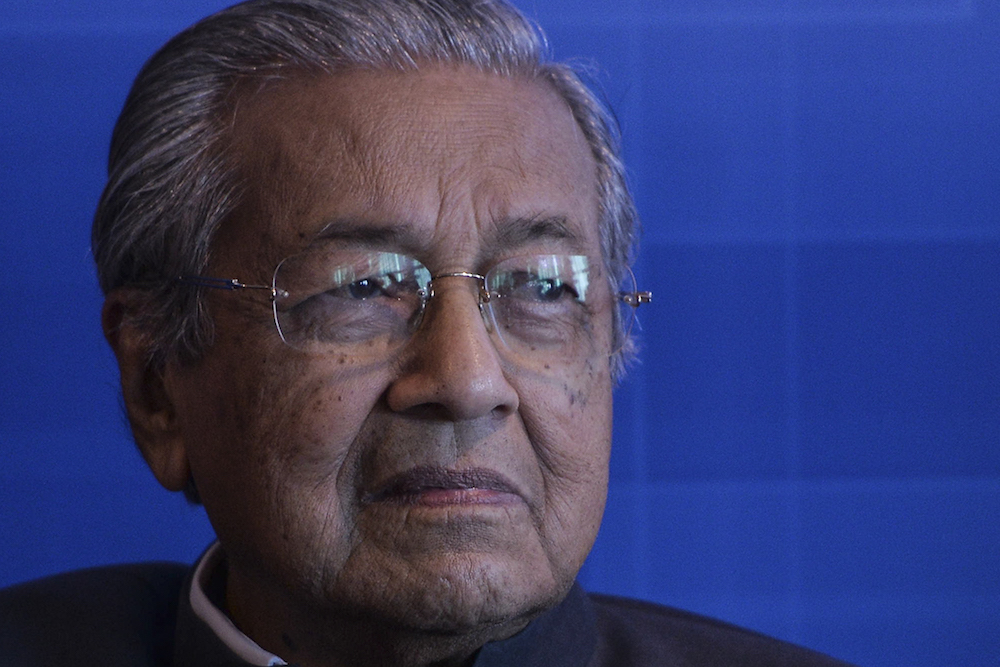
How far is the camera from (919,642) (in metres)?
2.19

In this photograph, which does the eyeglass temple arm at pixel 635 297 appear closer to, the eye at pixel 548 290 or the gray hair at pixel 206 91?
the eye at pixel 548 290

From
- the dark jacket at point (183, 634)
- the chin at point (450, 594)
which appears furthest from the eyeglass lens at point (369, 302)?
the dark jacket at point (183, 634)

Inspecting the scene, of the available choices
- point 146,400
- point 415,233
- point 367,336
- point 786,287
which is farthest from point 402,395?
point 786,287

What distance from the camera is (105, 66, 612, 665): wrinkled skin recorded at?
1.57 metres

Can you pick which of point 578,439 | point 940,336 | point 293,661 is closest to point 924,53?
point 940,336

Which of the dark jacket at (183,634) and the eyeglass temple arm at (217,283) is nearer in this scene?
the eyeglass temple arm at (217,283)

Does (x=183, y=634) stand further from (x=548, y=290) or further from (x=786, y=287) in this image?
(x=786, y=287)

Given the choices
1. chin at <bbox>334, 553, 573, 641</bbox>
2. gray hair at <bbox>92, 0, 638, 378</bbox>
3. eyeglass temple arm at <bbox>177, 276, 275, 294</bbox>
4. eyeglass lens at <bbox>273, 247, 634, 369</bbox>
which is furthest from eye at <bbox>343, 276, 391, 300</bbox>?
chin at <bbox>334, 553, 573, 641</bbox>

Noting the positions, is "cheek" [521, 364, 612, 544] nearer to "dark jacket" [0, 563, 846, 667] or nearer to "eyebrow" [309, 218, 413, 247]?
"dark jacket" [0, 563, 846, 667]

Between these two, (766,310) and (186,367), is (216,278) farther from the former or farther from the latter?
(766,310)

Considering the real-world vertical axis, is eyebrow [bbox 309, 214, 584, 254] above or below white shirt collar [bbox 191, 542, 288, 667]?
above

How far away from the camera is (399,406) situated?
157 cm

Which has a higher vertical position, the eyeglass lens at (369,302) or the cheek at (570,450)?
the eyeglass lens at (369,302)

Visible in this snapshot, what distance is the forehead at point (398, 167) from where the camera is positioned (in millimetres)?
1653
